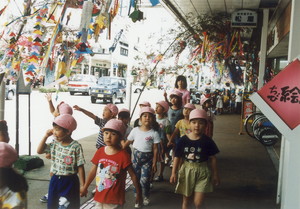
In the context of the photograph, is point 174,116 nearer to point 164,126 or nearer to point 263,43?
point 164,126

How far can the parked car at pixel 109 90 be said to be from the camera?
70.1 feet

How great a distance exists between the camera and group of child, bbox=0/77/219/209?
3332 millimetres

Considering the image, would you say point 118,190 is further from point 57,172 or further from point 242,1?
point 242,1

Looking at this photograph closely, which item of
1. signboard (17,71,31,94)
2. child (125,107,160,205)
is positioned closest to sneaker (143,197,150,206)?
child (125,107,160,205)

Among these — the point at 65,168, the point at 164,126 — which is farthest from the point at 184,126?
A: the point at 65,168

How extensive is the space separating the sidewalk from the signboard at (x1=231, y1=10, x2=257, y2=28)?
3.48 m

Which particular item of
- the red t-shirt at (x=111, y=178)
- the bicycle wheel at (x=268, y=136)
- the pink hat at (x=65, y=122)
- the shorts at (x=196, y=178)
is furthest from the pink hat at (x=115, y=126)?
the bicycle wheel at (x=268, y=136)

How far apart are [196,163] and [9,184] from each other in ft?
6.83

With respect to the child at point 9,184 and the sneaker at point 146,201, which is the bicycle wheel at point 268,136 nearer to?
the sneaker at point 146,201

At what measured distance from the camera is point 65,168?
3.36 metres

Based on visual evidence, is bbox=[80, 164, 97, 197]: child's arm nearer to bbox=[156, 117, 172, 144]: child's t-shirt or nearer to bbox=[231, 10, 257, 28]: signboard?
bbox=[156, 117, 172, 144]: child's t-shirt

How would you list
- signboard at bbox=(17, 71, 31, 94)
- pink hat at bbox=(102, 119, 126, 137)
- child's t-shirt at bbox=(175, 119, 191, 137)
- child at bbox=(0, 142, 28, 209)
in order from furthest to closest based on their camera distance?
signboard at bbox=(17, 71, 31, 94) < child's t-shirt at bbox=(175, 119, 191, 137) < pink hat at bbox=(102, 119, 126, 137) < child at bbox=(0, 142, 28, 209)

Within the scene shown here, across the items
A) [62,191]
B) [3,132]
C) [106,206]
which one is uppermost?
[3,132]

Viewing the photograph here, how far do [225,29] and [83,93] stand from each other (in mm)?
17771
